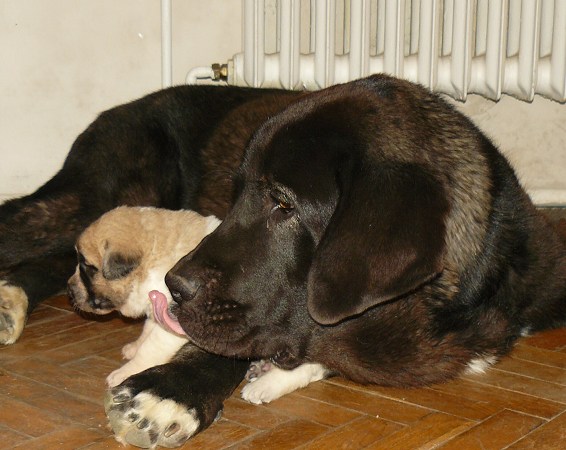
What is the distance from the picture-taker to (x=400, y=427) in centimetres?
250

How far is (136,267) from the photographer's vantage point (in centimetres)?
283

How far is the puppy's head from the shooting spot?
110 inches

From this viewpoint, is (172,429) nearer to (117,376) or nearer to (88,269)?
(117,376)

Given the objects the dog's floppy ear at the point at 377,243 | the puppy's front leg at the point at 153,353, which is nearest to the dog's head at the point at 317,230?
the dog's floppy ear at the point at 377,243

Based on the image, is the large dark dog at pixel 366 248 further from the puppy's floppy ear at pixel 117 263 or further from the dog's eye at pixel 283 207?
the puppy's floppy ear at pixel 117 263

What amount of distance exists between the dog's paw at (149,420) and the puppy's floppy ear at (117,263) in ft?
Result: 1.59

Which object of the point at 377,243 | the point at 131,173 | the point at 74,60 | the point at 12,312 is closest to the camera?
the point at 377,243

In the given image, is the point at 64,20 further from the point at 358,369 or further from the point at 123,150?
the point at 358,369

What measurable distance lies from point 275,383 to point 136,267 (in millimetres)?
568

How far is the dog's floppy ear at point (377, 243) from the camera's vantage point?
215 centimetres

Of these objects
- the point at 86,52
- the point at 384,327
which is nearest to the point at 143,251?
the point at 384,327

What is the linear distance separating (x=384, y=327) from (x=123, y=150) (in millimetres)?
1600

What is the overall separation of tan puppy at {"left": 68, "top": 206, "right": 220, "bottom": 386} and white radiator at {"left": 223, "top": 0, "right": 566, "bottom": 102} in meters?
1.99

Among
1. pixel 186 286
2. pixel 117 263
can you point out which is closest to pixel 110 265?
pixel 117 263
